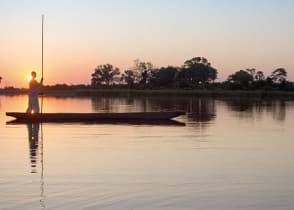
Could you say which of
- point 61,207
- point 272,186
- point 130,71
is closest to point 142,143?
point 272,186

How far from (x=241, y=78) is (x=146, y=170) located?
79836 mm

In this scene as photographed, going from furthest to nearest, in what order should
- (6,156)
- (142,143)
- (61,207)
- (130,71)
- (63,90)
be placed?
(130,71) < (63,90) < (142,143) < (6,156) < (61,207)

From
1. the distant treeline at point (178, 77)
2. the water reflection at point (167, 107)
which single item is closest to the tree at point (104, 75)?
the distant treeline at point (178, 77)

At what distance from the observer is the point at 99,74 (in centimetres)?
10938

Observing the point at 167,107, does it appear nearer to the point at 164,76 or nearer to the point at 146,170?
the point at 146,170

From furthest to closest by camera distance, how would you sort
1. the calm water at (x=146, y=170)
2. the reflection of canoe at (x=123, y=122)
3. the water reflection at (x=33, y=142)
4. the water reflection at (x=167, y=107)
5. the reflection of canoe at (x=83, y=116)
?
the water reflection at (x=167, y=107) < the reflection of canoe at (x=83, y=116) < the reflection of canoe at (x=123, y=122) < the water reflection at (x=33, y=142) < the calm water at (x=146, y=170)

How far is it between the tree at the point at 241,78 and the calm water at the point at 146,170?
225ft

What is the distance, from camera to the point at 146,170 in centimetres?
945

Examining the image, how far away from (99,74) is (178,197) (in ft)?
337

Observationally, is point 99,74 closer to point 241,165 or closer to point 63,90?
point 63,90

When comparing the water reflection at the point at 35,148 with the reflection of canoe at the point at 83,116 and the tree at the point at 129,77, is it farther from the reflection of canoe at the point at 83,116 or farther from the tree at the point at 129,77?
the tree at the point at 129,77

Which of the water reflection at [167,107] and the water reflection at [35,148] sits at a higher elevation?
the water reflection at [167,107]

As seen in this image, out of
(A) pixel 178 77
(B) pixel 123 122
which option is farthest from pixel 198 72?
(B) pixel 123 122

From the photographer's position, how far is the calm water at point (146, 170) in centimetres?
718
